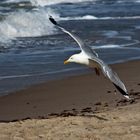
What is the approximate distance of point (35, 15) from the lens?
23.4 meters

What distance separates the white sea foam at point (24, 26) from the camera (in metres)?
18.6

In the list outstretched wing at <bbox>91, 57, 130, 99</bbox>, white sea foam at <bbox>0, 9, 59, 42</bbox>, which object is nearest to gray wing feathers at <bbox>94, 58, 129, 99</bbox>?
outstretched wing at <bbox>91, 57, 130, 99</bbox>

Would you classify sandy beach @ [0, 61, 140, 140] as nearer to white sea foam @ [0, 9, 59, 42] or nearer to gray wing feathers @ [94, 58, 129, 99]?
gray wing feathers @ [94, 58, 129, 99]

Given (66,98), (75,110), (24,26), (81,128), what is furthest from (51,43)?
(81,128)

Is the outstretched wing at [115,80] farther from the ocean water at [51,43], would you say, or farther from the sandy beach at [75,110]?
the ocean water at [51,43]

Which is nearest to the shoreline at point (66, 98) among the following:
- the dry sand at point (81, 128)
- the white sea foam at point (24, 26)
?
the dry sand at point (81, 128)

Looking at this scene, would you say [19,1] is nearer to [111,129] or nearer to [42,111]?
[42,111]

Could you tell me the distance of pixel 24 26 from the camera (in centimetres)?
2059

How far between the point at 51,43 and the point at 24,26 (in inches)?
178

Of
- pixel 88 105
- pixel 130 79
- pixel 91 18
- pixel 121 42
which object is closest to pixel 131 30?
pixel 121 42

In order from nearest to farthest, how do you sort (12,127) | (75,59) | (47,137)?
(47,137), (12,127), (75,59)

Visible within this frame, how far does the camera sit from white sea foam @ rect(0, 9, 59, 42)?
1862 centimetres

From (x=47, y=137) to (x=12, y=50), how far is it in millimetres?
8471

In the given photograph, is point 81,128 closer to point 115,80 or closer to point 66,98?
point 115,80
